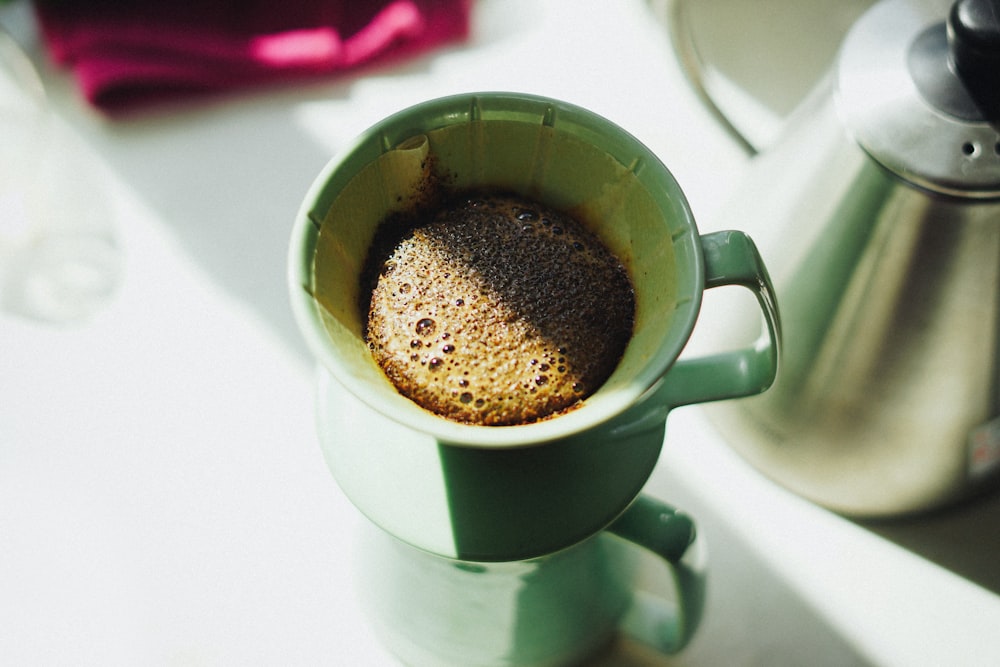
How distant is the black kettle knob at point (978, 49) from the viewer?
0.36m

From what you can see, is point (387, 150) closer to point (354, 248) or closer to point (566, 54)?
point (354, 248)

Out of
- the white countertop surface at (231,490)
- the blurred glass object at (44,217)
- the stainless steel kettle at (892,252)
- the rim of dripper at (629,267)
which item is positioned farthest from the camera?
the blurred glass object at (44,217)

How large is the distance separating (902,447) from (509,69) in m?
0.46

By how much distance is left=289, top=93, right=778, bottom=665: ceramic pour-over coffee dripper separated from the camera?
302 millimetres

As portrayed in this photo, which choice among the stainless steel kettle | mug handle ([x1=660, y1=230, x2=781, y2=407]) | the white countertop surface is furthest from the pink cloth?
mug handle ([x1=660, y1=230, x2=781, y2=407])

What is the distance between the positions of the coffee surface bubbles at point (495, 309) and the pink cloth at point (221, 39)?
0.39m

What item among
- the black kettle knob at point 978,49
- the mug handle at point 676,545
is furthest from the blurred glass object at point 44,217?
the black kettle knob at point 978,49

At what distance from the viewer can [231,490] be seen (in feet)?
1.88

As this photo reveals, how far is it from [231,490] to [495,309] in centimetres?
30

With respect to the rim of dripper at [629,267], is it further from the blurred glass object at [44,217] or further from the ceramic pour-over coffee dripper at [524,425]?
the blurred glass object at [44,217]

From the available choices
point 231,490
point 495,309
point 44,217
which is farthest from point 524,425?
point 44,217

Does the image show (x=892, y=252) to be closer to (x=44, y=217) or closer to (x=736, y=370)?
(x=736, y=370)

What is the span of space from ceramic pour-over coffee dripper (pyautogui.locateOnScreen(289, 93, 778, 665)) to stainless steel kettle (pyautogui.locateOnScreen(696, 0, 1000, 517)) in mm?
88

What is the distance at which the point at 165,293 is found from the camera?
64 centimetres
